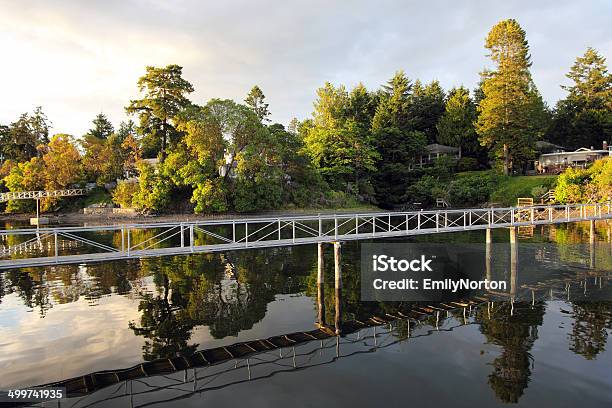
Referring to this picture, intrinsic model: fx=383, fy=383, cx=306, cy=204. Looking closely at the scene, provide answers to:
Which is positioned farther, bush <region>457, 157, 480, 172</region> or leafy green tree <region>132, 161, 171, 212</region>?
bush <region>457, 157, 480, 172</region>

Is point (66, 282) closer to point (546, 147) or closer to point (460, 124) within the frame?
point (460, 124)

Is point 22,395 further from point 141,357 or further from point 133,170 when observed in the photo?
point 133,170

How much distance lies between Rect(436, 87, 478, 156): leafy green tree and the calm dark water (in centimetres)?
5603

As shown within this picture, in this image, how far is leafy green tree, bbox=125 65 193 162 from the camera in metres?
61.3

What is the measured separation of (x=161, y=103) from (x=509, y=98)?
56.1 metres

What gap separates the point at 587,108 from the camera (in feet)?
234

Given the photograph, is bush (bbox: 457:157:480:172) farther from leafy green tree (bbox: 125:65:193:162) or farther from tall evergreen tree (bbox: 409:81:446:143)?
leafy green tree (bbox: 125:65:193:162)

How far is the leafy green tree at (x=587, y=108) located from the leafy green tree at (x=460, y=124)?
59.0ft

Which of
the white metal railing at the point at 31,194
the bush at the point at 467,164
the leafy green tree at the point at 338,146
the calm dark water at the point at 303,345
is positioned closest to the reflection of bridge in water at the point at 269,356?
the calm dark water at the point at 303,345

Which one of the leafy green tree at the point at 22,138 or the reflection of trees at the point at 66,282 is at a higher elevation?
the leafy green tree at the point at 22,138

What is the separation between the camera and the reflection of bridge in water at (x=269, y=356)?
1078 centimetres

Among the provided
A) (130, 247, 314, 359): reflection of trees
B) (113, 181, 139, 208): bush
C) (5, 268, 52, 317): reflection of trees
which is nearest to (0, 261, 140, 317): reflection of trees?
(5, 268, 52, 317): reflection of trees

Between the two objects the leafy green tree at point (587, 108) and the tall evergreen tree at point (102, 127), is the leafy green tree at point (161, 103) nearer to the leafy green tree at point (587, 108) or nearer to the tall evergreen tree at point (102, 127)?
the tall evergreen tree at point (102, 127)
